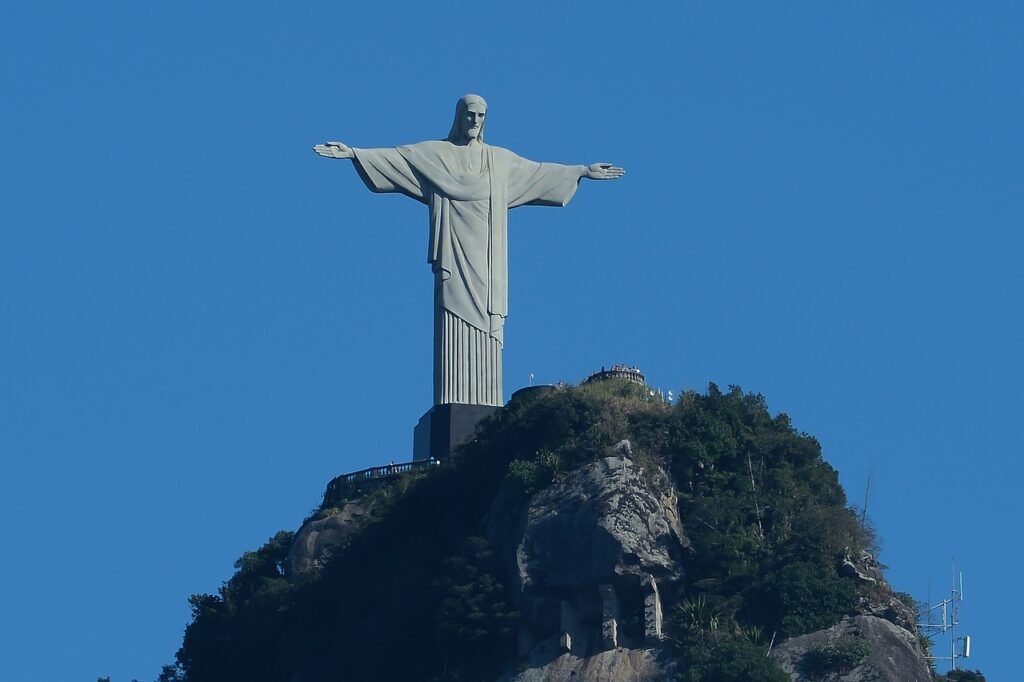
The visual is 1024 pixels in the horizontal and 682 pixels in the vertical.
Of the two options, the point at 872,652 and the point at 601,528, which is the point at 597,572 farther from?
the point at 872,652

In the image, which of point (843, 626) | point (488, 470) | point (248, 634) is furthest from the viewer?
point (248, 634)

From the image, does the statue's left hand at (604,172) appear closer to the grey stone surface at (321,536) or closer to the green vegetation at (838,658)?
the grey stone surface at (321,536)

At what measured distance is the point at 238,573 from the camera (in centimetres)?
6900

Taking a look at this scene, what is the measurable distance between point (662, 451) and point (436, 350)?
26.7ft

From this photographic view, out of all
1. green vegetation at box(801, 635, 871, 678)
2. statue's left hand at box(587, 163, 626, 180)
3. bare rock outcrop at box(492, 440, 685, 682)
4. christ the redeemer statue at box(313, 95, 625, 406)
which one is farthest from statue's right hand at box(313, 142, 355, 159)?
green vegetation at box(801, 635, 871, 678)

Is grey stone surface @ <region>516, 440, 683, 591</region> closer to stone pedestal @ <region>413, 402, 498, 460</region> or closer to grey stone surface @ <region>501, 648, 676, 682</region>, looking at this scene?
grey stone surface @ <region>501, 648, 676, 682</region>

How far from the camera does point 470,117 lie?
2714 inches

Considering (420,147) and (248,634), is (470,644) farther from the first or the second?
(420,147)

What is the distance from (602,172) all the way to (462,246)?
4.36m

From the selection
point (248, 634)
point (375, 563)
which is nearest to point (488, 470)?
point (375, 563)

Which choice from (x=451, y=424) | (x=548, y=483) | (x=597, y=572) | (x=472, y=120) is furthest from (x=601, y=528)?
(x=472, y=120)

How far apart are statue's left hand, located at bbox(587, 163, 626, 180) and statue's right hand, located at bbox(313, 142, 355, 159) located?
575 cm

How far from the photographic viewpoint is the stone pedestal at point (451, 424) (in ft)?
219

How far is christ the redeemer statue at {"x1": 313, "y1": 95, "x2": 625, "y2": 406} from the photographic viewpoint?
222 ft
